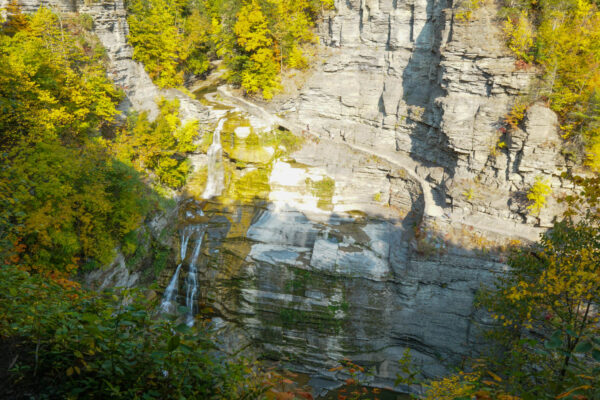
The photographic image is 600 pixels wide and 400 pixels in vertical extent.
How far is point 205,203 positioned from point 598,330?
71.0 ft

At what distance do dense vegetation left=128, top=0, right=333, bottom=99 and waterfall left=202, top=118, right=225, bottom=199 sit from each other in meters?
6.52

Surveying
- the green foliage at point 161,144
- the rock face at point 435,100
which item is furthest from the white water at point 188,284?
the rock face at point 435,100

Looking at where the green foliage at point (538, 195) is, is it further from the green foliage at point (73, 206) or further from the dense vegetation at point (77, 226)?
the green foliage at point (73, 206)

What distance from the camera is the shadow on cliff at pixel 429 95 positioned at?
22845 millimetres

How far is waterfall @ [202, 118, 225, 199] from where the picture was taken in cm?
2523

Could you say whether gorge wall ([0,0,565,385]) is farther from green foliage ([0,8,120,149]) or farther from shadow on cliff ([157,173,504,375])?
green foliage ([0,8,120,149])

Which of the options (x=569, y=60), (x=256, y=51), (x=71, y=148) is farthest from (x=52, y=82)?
(x=569, y=60)

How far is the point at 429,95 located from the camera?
2503cm

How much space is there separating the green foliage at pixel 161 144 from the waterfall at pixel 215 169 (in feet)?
4.81

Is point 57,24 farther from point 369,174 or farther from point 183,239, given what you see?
point 369,174

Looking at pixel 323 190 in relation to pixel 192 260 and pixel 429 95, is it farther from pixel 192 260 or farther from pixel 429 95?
pixel 429 95

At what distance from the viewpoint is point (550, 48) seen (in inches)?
746

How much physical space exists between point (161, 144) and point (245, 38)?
12.3 meters

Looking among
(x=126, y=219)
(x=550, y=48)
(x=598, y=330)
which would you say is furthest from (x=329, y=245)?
(x=550, y=48)
